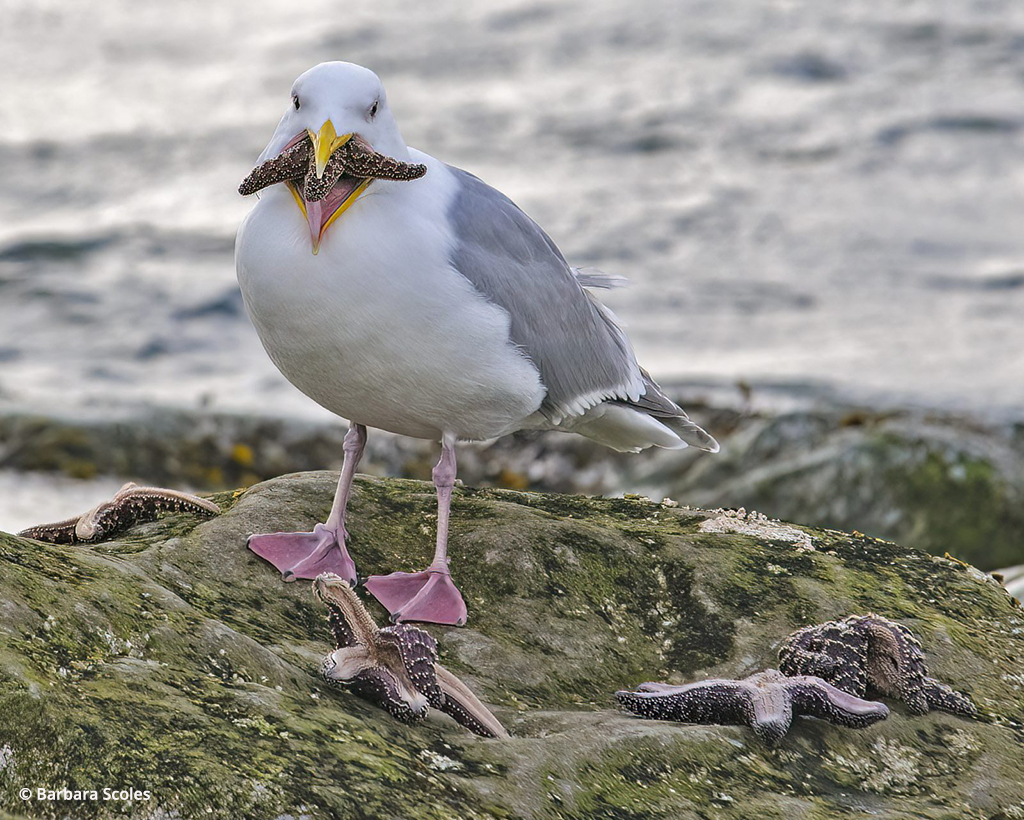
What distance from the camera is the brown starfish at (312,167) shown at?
14.3 feet

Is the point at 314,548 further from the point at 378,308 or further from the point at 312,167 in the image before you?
the point at 312,167

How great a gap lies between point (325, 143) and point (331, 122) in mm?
102

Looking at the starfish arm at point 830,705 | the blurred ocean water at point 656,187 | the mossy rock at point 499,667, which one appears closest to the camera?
the mossy rock at point 499,667

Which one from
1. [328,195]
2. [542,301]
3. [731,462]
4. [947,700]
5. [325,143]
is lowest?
[731,462]

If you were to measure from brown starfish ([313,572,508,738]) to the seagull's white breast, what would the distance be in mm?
1173

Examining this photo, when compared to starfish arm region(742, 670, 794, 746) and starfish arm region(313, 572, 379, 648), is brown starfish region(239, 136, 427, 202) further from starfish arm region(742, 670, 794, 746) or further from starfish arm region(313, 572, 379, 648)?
starfish arm region(742, 670, 794, 746)

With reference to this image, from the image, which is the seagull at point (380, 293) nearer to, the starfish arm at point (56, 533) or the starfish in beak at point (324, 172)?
the starfish in beak at point (324, 172)

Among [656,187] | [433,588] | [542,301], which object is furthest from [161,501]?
[656,187]

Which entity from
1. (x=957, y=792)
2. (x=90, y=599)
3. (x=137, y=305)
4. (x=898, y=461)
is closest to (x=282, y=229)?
(x=90, y=599)

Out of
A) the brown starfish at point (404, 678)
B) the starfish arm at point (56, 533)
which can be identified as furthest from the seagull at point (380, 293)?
the starfish arm at point (56, 533)

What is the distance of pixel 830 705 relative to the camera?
3773 millimetres

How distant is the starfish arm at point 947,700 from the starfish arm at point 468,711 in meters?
1.32

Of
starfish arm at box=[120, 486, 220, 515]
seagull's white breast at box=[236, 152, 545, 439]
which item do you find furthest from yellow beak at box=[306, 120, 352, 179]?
starfish arm at box=[120, 486, 220, 515]

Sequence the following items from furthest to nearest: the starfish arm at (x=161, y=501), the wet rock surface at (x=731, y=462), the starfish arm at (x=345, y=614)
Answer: the wet rock surface at (x=731, y=462), the starfish arm at (x=161, y=501), the starfish arm at (x=345, y=614)
